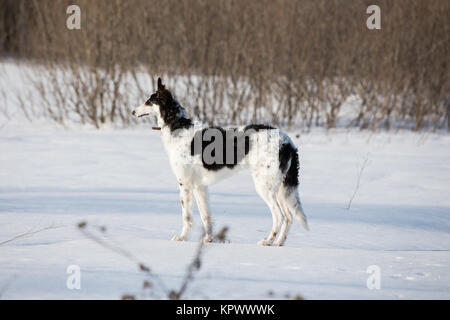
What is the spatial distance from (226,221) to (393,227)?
192cm

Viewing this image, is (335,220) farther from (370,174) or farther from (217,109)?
(217,109)

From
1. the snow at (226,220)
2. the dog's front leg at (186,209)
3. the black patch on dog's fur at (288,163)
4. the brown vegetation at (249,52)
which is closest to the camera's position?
the snow at (226,220)

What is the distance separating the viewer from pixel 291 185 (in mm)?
4910

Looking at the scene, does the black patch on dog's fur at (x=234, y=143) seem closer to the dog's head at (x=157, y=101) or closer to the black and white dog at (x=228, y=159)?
the black and white dog at (x=228, y=159)

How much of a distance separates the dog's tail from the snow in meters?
0.40

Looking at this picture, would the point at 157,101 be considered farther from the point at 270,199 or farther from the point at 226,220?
the point at 226,220

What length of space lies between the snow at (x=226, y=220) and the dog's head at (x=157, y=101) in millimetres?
1204

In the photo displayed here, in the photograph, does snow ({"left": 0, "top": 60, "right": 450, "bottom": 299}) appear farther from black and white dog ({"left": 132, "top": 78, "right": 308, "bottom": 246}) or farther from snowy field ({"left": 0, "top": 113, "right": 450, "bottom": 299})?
black and white dog ({"left": 132, "top": 78, "right": 308, "bottom": 246})

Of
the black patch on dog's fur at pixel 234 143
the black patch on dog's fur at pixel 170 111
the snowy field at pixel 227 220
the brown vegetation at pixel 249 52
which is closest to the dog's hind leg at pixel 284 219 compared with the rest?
the snowy field at pixel 227 220

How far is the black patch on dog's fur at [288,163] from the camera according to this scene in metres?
4.78

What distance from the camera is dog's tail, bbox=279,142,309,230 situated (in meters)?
4.81
